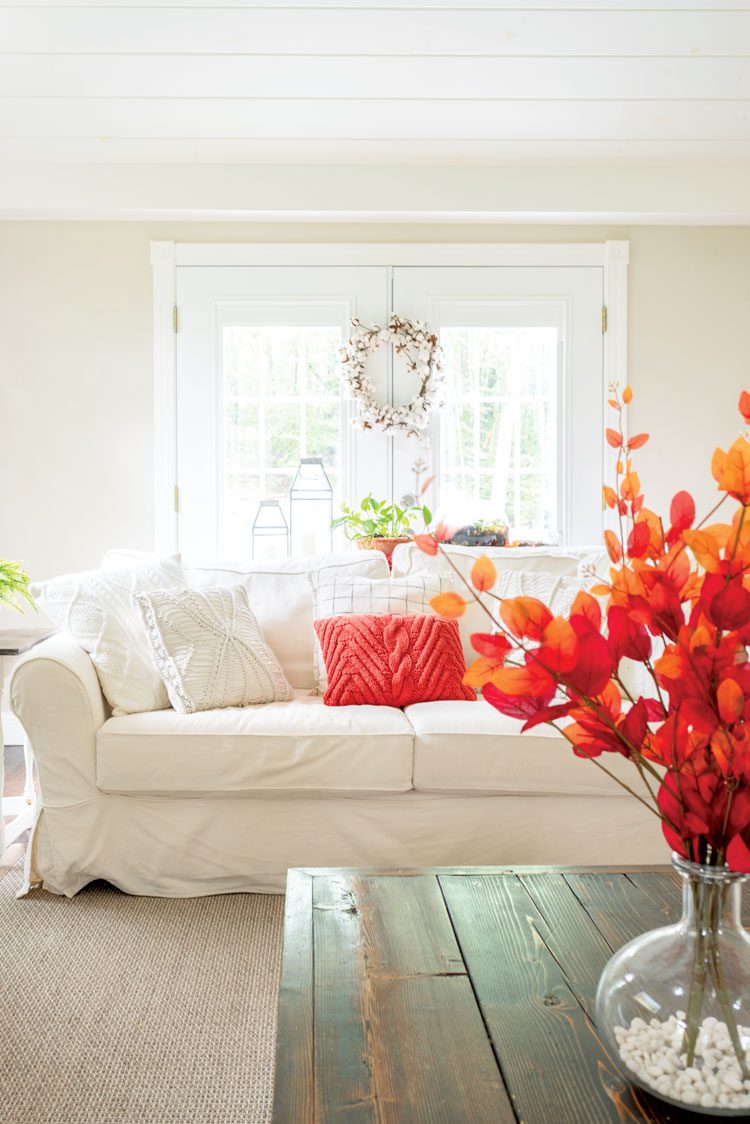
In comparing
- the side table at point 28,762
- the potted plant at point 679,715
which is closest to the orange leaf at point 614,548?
the potted plant at point 679,715

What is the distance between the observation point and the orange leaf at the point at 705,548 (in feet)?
2.72

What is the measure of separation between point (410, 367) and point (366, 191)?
743mm

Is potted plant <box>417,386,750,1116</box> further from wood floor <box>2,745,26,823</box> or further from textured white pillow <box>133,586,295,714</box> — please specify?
wood floor <box>2,745,26,823</box>


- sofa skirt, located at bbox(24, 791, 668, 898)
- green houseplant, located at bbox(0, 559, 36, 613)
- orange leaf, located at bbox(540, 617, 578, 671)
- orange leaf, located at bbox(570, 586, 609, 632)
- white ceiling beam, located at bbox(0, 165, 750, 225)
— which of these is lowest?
sofa skirt, located at bbox(24, 791, 668, 898)

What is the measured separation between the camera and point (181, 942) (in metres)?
2.28

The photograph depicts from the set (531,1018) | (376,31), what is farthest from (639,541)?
(376,31)

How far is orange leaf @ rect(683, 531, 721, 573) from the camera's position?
0.83 metres

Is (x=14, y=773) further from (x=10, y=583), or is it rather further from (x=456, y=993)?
(x=456, y=993)

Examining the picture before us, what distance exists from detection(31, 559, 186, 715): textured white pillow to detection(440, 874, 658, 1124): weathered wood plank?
1387 millimetres

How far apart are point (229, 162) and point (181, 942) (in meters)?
2.94

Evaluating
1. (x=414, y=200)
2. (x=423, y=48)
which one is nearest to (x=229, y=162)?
(x=414, y=200)

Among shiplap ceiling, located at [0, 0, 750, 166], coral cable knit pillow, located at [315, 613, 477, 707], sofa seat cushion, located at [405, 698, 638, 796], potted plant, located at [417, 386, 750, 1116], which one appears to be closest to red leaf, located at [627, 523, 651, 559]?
potted plant, located at [417, 386, 750, 1116]

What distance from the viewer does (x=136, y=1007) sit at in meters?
1.97

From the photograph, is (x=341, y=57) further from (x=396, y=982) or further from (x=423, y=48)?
(x=396, y=982)
